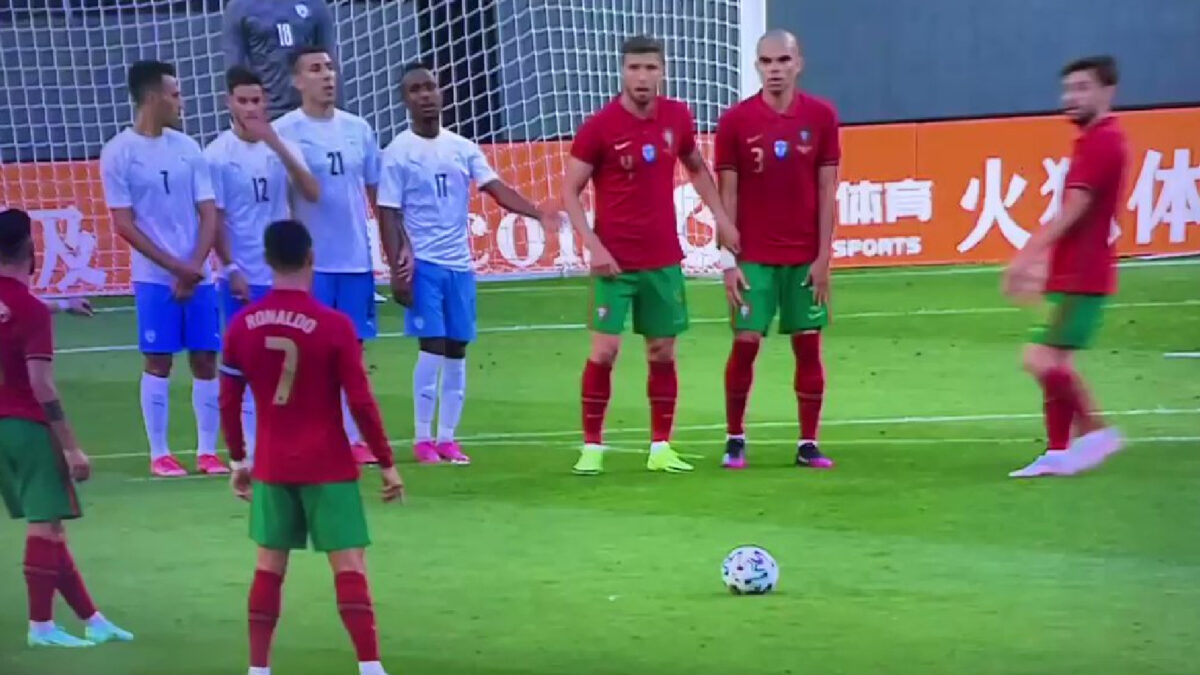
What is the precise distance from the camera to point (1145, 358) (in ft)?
44.7

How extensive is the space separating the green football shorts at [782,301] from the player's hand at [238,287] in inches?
94.5

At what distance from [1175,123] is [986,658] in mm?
15496

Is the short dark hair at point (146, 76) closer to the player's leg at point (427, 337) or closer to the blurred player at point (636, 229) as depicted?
the player's leg at point (427, 337)

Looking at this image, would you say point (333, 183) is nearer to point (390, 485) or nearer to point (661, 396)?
point (661, 396)

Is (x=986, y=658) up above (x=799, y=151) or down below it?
below

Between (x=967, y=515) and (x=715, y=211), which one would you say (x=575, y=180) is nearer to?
(x=715, y=211)

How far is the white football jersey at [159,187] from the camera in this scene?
10117mm

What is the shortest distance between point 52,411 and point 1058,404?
15.6 feet

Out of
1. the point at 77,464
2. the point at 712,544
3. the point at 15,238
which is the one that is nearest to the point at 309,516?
the point at 77,464

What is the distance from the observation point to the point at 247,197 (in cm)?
1025

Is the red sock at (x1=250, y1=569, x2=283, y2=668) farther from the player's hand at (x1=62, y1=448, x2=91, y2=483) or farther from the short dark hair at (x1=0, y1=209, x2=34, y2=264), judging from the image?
the short dark hair at (x1=0, y1=209, x2=34, y2=264)

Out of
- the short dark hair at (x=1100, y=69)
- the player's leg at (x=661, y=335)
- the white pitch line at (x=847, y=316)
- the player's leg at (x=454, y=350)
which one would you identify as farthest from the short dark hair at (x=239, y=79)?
the white pitch line at (x=847, y=316)

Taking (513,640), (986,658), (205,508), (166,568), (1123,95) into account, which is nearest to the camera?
(986,658)

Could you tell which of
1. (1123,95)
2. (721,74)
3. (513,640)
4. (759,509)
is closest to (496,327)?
(721,74)
